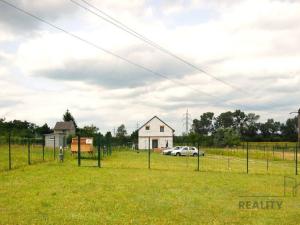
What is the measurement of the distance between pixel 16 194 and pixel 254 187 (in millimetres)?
9390

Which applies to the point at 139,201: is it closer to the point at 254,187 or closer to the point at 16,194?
the point at 16,194

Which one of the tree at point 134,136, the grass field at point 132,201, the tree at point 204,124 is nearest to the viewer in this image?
the grass field at point 132,201

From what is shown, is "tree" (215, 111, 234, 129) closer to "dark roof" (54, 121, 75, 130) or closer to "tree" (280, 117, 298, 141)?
"tree" (280, 117, 298, 141)

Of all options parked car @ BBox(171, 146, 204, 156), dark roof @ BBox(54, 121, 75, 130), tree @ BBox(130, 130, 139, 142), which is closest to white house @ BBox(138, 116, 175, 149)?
tree @ BBox(130, 130, 139, 142)

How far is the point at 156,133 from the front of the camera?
91562 mm

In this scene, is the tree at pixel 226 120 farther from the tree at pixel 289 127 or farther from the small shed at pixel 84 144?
the small shed at pixel 84 144

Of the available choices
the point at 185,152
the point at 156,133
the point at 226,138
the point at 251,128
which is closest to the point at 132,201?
the point at 185,152

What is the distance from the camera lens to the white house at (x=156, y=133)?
90.4 metres

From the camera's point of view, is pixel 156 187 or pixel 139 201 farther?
pixel 156 187

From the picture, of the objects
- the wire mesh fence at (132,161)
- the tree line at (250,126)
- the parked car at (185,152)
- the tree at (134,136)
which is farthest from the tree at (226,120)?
the parked car at (185,152)

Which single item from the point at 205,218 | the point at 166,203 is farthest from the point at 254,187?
the point at 205,218

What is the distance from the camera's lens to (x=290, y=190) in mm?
17484

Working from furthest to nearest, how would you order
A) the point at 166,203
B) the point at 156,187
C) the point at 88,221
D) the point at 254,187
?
the point at 254,187, the point at 156,187, the point at 166,203, the point at 88,221

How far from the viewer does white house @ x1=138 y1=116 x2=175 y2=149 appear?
297ft
